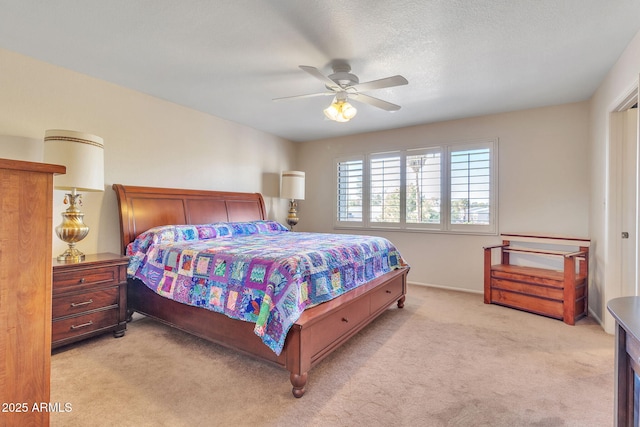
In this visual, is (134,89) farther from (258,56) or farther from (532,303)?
(532,303)

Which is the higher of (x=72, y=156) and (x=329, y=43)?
(x=329, y=43)

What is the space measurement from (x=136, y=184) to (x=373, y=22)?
295 centimetres

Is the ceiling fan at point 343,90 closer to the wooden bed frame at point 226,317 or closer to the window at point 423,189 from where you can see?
the wooden bed frame at point 226,317

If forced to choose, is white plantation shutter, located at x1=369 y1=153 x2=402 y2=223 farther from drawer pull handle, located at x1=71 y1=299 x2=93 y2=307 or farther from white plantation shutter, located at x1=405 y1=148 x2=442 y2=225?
drawer pull handle, located at x1=71 y1=299 x2=93 y2=307

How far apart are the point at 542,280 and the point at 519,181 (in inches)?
52.5

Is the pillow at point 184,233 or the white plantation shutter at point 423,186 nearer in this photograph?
the pillow at point 184,233

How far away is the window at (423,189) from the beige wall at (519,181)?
14 cm

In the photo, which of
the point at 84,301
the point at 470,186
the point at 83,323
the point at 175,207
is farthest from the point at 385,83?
the point at 83,323

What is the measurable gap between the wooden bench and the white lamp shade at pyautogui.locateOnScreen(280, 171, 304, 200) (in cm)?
286

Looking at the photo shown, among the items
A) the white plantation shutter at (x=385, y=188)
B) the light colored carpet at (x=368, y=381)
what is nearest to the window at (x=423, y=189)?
the white plantation shutter at (x=385, y=188)

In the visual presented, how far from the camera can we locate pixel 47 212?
3.11ft

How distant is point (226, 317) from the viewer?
2279mm

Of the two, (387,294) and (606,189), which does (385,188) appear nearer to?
(387,294)

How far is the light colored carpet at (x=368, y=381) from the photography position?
5.60ft
